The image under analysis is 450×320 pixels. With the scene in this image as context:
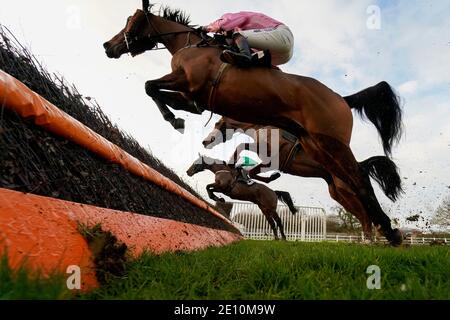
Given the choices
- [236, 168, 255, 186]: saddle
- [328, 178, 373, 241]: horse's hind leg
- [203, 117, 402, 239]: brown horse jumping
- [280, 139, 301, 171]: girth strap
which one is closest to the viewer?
[328, 178, 373, 241]: horse's hind leg

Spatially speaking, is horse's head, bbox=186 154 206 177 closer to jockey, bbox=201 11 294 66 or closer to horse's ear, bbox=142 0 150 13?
horse's ear, bbox=142 0 150 13

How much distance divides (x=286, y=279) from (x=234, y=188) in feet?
30.1

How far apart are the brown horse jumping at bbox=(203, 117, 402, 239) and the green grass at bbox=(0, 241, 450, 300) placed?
4004 mm

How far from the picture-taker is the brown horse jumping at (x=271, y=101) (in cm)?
410

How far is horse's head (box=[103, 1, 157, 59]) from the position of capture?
4.93 metres

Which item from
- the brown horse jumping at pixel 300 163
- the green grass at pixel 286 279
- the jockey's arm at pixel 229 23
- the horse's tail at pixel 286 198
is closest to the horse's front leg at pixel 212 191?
the horse's tail at pixel 286 198

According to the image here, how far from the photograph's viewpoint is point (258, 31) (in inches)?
173

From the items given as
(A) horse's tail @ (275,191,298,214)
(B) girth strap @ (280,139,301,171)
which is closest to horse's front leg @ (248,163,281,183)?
(B) girth strap @ (280,139,301,171)

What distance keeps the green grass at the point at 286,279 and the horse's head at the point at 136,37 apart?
3.22m

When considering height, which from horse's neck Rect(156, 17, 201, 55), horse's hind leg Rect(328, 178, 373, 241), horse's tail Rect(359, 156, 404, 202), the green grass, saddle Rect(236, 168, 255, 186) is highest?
horse's neck Rect(156, 17, 201, 55)

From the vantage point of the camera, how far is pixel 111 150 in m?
2.92

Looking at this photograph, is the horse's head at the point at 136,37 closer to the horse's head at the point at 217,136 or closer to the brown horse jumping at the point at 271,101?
the brown horse jumping at the point at 271,101
